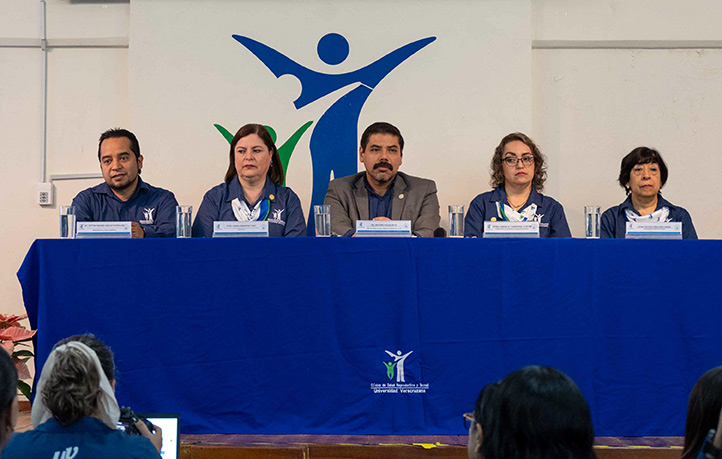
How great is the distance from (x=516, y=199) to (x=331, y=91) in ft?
4.18

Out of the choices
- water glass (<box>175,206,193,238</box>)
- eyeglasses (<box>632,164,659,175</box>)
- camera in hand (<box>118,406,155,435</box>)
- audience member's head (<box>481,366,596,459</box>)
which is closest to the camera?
audience member's head (<box>481,366,596,459</box>)

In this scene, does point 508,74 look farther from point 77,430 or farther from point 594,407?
point 77,430

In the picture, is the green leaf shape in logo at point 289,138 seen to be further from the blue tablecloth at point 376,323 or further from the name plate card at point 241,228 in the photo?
the blue tablecloth at point 376,323

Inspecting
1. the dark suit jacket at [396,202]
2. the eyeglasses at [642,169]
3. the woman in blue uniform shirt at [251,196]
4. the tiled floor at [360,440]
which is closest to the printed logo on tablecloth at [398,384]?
the tiled floor at [360,440]

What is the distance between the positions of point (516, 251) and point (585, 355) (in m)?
0.41

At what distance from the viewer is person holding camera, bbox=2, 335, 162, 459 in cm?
135

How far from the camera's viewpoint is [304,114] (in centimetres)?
420

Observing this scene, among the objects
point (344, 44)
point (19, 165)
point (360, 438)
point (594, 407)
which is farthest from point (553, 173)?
point (19, 165)

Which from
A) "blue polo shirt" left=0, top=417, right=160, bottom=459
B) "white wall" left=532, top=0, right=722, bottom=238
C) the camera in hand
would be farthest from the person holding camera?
"white wall" left=532, top=0, right=722, bottom=238

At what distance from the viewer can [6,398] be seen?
1104 mm

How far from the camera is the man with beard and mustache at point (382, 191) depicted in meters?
3.52

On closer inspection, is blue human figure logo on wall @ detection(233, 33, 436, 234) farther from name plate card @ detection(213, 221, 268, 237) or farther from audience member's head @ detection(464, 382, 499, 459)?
audience member's head @ detection(464, 382, 499, 459)

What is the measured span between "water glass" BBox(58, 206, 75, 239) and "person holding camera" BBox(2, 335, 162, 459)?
1.36m

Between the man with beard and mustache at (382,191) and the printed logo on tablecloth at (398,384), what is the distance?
3.69 feet
